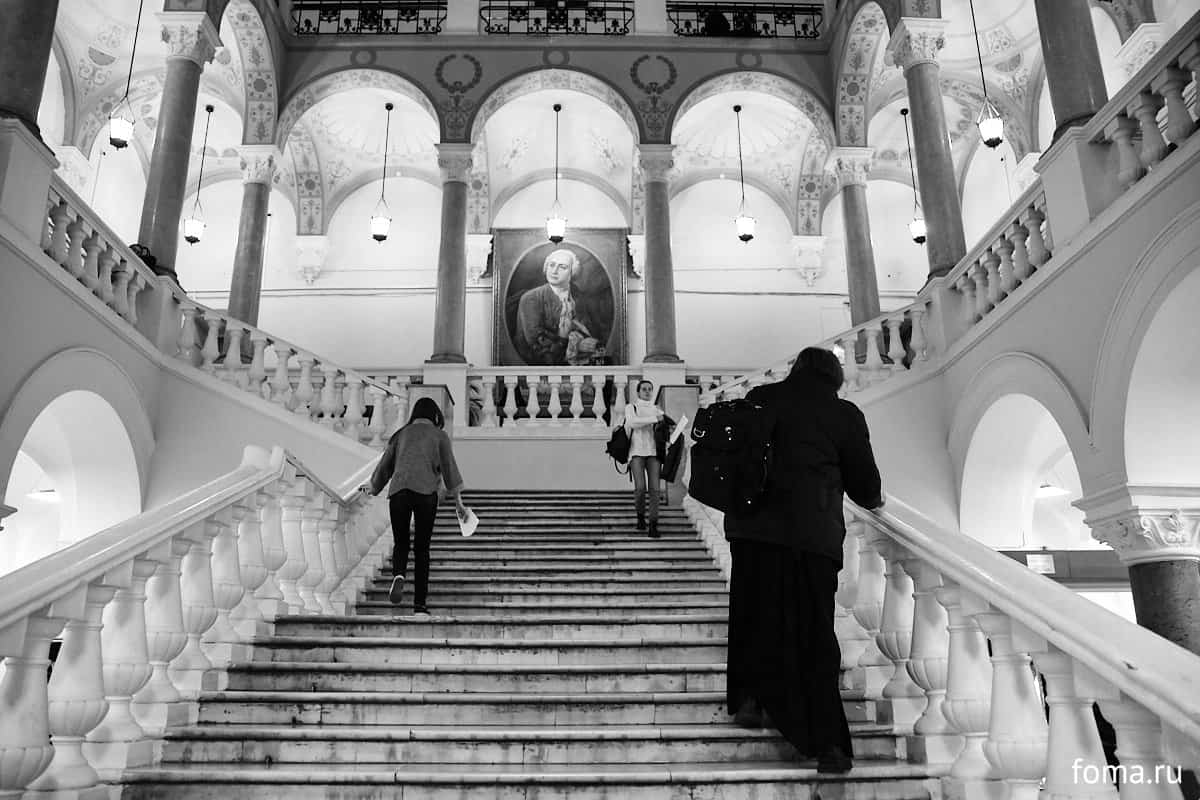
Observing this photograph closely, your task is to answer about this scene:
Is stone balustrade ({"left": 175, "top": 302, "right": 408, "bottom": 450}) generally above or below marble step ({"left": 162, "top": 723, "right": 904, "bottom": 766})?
above

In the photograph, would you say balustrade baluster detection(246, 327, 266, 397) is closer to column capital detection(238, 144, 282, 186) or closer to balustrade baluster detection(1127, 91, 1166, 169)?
column capital detection(238, 144, 282, 186)

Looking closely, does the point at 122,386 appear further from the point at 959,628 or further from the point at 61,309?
the point at 959,628

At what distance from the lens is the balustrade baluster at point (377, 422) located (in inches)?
405

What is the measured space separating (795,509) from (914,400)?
744 centimetres

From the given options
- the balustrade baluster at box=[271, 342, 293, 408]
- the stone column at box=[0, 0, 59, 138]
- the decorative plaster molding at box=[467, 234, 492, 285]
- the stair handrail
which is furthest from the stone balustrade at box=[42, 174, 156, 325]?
the decorative plaster molding at box=[467, 234, 492, 285]

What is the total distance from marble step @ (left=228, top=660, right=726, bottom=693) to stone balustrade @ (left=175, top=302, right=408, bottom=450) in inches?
239

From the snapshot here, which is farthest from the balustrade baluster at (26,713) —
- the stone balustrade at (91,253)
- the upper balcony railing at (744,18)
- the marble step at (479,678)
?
the upper balcony railing at (744,18)

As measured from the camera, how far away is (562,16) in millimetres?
14781

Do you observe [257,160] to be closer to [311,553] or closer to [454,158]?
[454,158]

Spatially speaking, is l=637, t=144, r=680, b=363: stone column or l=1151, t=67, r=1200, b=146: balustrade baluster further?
l=637, t=144, r=680, b=363: stone column

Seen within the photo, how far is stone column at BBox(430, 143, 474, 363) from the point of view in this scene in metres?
12.7

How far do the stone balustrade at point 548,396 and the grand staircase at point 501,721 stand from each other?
608cm

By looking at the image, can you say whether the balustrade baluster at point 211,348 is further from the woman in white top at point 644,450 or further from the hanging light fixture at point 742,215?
the hanging light fixture at point 742,215

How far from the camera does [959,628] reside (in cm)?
311
